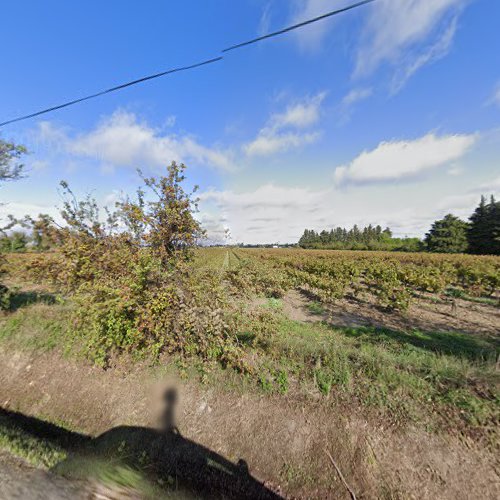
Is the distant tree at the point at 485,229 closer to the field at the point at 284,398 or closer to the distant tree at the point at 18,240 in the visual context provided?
the field at the point at 284,398

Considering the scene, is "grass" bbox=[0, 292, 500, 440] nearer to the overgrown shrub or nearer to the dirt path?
the overgrown shrub

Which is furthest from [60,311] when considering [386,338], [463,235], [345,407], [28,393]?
[463,235]

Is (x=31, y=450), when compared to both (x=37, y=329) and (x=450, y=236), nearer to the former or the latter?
(x=37, y=329)

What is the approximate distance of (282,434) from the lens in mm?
3107

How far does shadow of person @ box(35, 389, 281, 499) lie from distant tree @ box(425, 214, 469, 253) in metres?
57.6

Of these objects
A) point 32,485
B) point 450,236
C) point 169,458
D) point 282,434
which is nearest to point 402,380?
point 282,434

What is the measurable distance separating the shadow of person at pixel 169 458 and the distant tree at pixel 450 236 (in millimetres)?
57622

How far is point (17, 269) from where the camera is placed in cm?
582

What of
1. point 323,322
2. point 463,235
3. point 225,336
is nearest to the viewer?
point 225,336

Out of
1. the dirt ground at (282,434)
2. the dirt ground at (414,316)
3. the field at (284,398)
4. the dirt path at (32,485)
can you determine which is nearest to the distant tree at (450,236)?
the dirt ground at (414,316)

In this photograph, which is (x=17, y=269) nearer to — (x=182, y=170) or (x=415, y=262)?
(x=182, y=170)

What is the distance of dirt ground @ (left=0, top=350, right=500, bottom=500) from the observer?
2.51m

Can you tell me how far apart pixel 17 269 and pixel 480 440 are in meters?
→ 10.1

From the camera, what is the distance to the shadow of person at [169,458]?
8.91 feet
